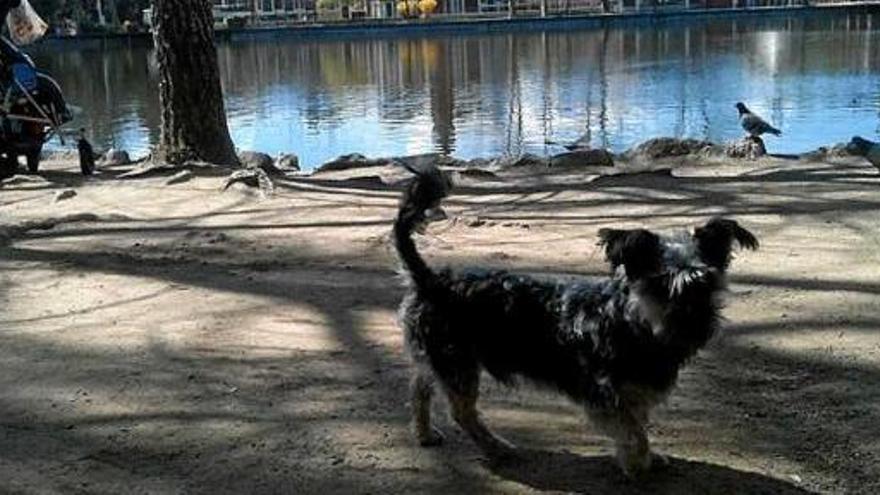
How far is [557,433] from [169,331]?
2.18 meters

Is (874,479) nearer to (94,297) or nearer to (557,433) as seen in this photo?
(557,433)

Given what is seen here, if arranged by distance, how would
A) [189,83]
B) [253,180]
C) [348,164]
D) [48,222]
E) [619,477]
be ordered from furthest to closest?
1. [348,164]
2. [189,83]
3. [253,180]
4. [48,222]
5. [619,477]

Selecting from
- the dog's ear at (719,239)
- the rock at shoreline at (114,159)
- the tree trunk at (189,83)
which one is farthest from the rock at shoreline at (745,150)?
the dog's ear at (719,239)

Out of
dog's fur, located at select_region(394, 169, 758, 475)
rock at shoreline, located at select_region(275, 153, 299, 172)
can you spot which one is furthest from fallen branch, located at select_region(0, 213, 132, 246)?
dog's fur, located at select_region(394, 169, 758, 475)

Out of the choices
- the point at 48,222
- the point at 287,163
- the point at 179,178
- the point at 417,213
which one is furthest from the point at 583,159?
the point at 417,213

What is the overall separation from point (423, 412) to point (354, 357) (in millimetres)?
970

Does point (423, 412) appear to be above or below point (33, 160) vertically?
below

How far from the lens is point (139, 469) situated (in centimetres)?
345

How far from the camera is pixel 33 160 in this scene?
10.9m

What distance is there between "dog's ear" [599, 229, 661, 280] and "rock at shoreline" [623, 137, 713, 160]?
7826mm

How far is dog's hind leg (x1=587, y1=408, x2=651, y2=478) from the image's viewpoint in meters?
3.07

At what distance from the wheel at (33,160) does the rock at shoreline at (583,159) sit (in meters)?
5.31

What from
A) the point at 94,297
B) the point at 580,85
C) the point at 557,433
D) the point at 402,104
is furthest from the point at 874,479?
the point at 580,85

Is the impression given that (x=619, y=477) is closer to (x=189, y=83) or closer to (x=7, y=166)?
(x=189, y=83)
